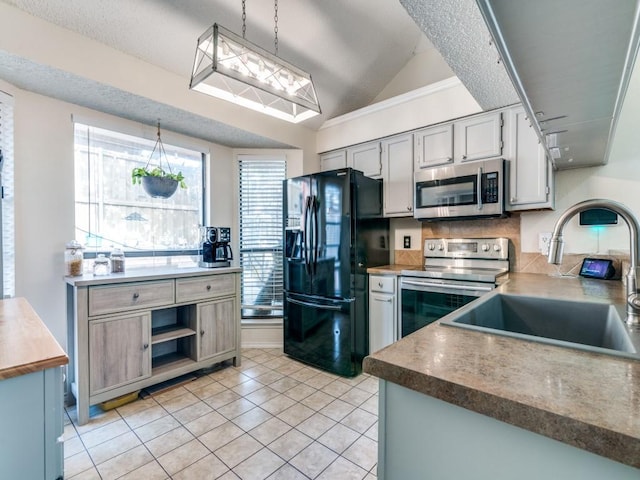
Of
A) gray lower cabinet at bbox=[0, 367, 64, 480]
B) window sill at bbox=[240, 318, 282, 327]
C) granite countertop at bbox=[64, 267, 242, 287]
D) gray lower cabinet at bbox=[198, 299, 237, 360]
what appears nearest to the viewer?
gray lower cabinet at bbox=[0, 367, 64, 480]

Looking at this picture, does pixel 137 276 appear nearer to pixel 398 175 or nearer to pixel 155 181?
pixel 155 181

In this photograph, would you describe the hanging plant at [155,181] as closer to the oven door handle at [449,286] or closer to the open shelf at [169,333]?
the open shelf at [169,333]

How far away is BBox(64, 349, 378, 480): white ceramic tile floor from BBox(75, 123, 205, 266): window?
1.23 meters

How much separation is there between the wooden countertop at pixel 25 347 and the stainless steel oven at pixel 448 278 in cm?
225

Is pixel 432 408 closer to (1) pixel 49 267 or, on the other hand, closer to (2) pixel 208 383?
(2) pixel 208 383

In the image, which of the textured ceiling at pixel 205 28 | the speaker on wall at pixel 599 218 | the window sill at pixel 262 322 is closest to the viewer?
the textured ceiling at pixel 205 28

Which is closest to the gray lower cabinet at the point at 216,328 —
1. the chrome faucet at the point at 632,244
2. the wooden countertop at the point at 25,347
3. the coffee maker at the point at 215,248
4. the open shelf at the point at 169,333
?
the open shelf at the point at 169,333

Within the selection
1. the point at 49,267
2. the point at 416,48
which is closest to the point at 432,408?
the point at 49,267

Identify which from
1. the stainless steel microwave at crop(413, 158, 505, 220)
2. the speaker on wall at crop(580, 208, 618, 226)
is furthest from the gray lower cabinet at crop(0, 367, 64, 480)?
the speaker on wall at crop(580, 208, 618, 226)

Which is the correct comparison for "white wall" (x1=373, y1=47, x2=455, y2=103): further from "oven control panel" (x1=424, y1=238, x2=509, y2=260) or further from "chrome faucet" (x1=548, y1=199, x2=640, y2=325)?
"chrome faucet" (x1=548, y1=199, x2=640, y2=325)

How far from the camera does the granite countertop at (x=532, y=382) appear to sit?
0.45m

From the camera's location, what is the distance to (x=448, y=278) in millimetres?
2381

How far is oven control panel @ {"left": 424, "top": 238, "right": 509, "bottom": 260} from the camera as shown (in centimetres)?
260

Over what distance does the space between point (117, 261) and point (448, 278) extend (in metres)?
2.57
